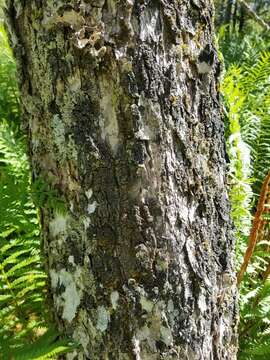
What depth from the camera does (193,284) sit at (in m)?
1.24

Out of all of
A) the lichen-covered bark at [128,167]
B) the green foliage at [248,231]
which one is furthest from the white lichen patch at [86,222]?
the green foliage at [248,231]

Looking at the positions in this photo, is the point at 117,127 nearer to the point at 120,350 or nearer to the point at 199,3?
the point at 199,3

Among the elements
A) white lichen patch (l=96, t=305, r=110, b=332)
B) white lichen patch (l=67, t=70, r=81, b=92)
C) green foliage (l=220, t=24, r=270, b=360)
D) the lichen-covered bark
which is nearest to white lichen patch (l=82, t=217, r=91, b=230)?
the lichen-covered bark

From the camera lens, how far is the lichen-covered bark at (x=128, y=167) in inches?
42.1

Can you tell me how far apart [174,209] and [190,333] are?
0.36 meters

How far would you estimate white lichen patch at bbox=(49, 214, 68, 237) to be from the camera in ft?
4.04

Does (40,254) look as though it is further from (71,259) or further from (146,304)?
(146,304)

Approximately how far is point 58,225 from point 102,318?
0.27 meters

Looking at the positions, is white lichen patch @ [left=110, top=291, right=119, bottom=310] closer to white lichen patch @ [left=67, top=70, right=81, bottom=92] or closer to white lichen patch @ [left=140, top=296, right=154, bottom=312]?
white lichen patch @ [left=140, top=296, right=154, bottom=312]

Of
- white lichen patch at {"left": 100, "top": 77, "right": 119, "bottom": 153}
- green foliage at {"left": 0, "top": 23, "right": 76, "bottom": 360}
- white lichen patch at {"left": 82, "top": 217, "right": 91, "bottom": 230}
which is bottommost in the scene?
green foliage at {"left": 0, "top": 23, "right": 76, "bottom": 360}

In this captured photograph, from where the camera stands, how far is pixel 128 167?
113 centimetres

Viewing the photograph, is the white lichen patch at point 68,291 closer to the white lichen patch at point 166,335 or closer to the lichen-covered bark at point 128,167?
the lichen-covered bark at point 128,167

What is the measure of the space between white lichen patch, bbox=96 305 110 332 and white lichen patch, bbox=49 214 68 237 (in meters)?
0.23

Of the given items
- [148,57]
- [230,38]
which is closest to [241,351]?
[148,57]
